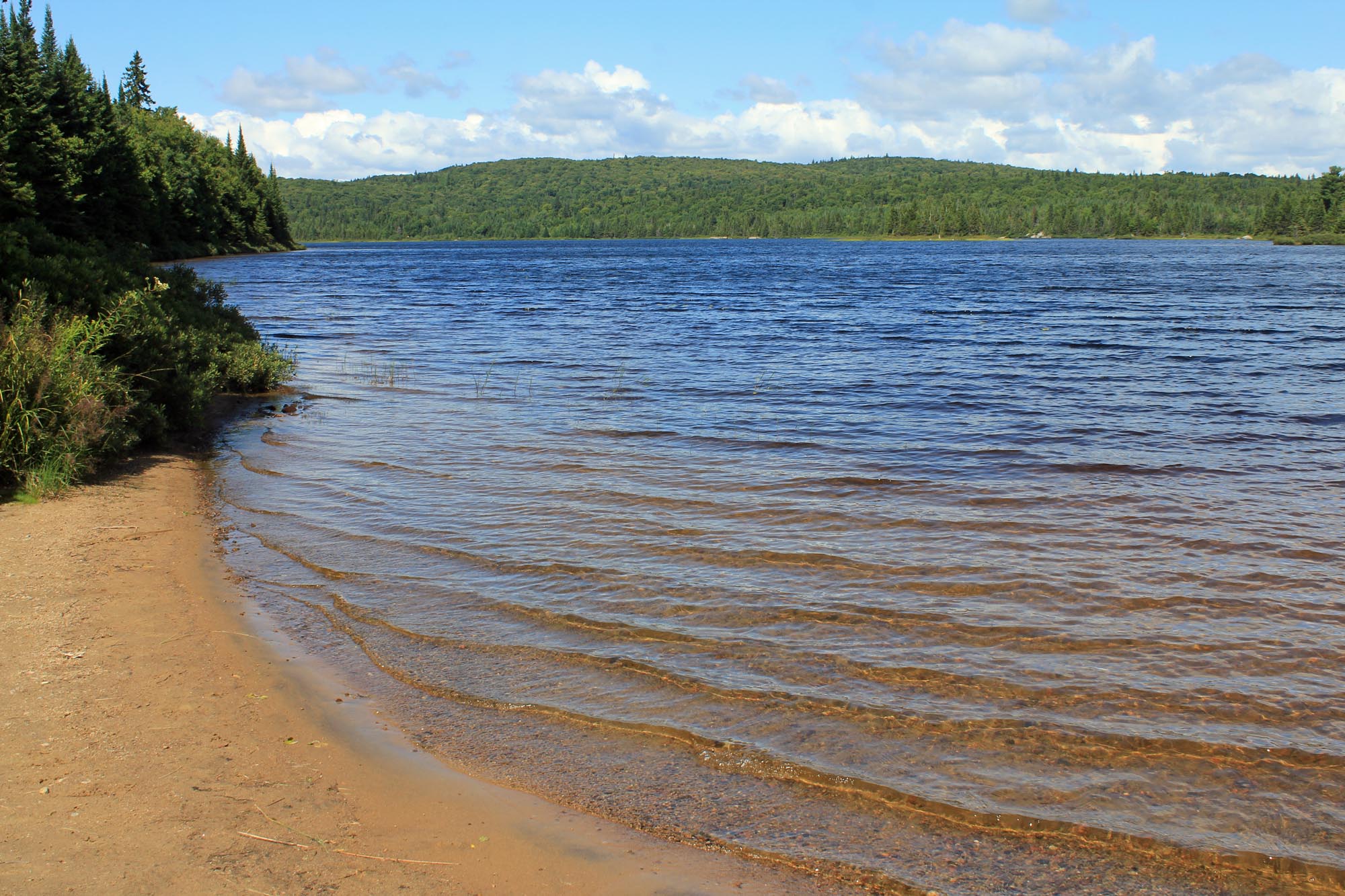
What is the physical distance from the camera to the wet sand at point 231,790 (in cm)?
399

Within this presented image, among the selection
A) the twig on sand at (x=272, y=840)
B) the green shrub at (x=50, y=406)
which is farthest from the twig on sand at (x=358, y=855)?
the green shrub at (x=50, y=406)

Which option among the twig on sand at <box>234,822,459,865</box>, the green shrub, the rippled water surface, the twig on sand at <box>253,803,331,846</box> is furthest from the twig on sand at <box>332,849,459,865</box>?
the green shrub

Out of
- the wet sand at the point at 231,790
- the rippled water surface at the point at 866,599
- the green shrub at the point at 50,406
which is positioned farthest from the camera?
the green shrub at the point at 50,406

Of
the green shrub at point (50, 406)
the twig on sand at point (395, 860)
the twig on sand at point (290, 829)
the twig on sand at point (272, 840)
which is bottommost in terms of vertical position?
the twig on sand at point (395, 860)

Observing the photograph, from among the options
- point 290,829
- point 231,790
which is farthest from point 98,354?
point 290,829

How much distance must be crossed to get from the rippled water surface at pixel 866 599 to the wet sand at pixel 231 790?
367 millimetres

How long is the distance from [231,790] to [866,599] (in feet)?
15.7

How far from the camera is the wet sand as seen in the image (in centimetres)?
399

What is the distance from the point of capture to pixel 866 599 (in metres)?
7.61

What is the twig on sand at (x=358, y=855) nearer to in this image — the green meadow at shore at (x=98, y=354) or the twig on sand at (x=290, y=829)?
the twig on sand at (x=290, y=829)

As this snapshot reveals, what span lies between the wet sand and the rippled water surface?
1.21ft

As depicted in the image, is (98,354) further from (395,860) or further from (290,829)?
(395,860)

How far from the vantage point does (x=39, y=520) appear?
852 centimetres

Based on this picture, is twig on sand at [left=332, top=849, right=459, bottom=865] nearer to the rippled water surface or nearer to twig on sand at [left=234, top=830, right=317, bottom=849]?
twig on sand at [left=234, top=830, right=317, bottom=849]
